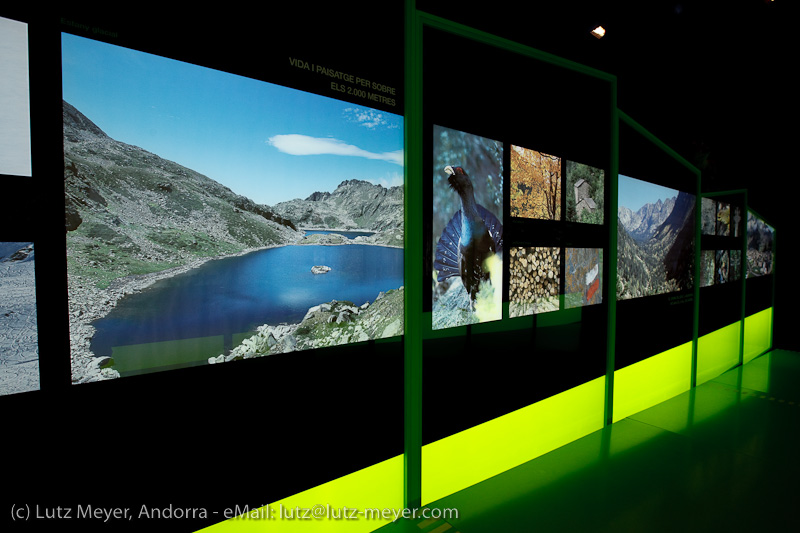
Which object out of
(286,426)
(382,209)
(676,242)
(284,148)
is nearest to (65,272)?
(284,148)

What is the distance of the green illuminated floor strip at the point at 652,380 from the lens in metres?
2.96

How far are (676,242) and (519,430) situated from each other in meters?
2.72

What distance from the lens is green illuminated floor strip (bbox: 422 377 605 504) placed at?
6.16 feet

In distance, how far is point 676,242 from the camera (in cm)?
363

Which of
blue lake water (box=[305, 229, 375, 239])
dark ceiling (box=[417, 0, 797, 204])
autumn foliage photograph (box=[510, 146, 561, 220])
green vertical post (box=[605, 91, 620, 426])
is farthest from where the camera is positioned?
green vertical post (box=[605, 91, 620, 426])

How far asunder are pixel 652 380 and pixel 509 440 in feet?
6.26

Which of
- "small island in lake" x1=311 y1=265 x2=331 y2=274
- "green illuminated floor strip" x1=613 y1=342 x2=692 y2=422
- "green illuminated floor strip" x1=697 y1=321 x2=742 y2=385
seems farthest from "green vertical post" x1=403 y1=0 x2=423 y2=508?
"green illuminated floor strip" x1=697 y1=321 x2=742 y2=385

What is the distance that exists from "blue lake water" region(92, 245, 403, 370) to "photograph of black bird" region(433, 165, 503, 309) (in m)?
Answer: 0.34

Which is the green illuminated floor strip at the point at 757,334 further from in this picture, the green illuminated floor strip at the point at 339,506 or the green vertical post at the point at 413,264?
the green illuminated floor strip at the point at 339,506

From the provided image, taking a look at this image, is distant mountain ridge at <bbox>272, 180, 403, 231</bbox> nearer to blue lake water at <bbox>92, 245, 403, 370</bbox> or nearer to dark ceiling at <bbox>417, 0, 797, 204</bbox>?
blue lake water at <bbox>92, 245, 403, 370</bbox>

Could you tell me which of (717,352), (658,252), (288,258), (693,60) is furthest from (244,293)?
(717,352)

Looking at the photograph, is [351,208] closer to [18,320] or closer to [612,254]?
[18,320]

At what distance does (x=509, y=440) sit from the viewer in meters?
2.19

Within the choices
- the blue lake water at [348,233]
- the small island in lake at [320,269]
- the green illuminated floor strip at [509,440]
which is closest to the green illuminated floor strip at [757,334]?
the green illuminated floor strip at [509,440]
